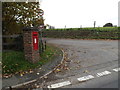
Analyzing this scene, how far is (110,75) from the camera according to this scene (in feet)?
13.5

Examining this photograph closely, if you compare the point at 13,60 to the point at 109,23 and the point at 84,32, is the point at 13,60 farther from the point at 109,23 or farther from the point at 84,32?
the point at 109,23

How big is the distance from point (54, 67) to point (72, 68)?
813mm

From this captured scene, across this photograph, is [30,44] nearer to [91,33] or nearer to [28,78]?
[28,78]

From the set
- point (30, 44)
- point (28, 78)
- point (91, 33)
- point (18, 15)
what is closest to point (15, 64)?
point (30, 44)

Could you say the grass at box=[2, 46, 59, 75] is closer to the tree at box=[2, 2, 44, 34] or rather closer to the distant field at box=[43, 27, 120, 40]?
the tree at box=[2, 2, 44, 34]

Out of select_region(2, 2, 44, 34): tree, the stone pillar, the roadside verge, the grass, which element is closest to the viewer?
the roadside verge

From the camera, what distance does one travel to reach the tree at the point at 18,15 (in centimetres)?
663

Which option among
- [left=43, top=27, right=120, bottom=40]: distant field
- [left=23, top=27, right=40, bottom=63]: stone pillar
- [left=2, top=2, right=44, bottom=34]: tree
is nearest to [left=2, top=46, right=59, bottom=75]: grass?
[left=23, top=27, right=40, bottom=63]: stone pillar

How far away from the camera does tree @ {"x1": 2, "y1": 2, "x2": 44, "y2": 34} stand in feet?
21.8

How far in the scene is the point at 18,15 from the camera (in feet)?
23.9

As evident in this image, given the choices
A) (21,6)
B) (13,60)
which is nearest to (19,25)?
(21,6)

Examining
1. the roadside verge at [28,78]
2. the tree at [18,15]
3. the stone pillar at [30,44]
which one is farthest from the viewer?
the tree at [18,15]

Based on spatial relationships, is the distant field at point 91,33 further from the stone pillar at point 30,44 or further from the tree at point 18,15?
the stone pillar at point 30,44

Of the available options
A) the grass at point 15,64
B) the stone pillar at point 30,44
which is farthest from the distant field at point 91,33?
the grass at point 15,64
